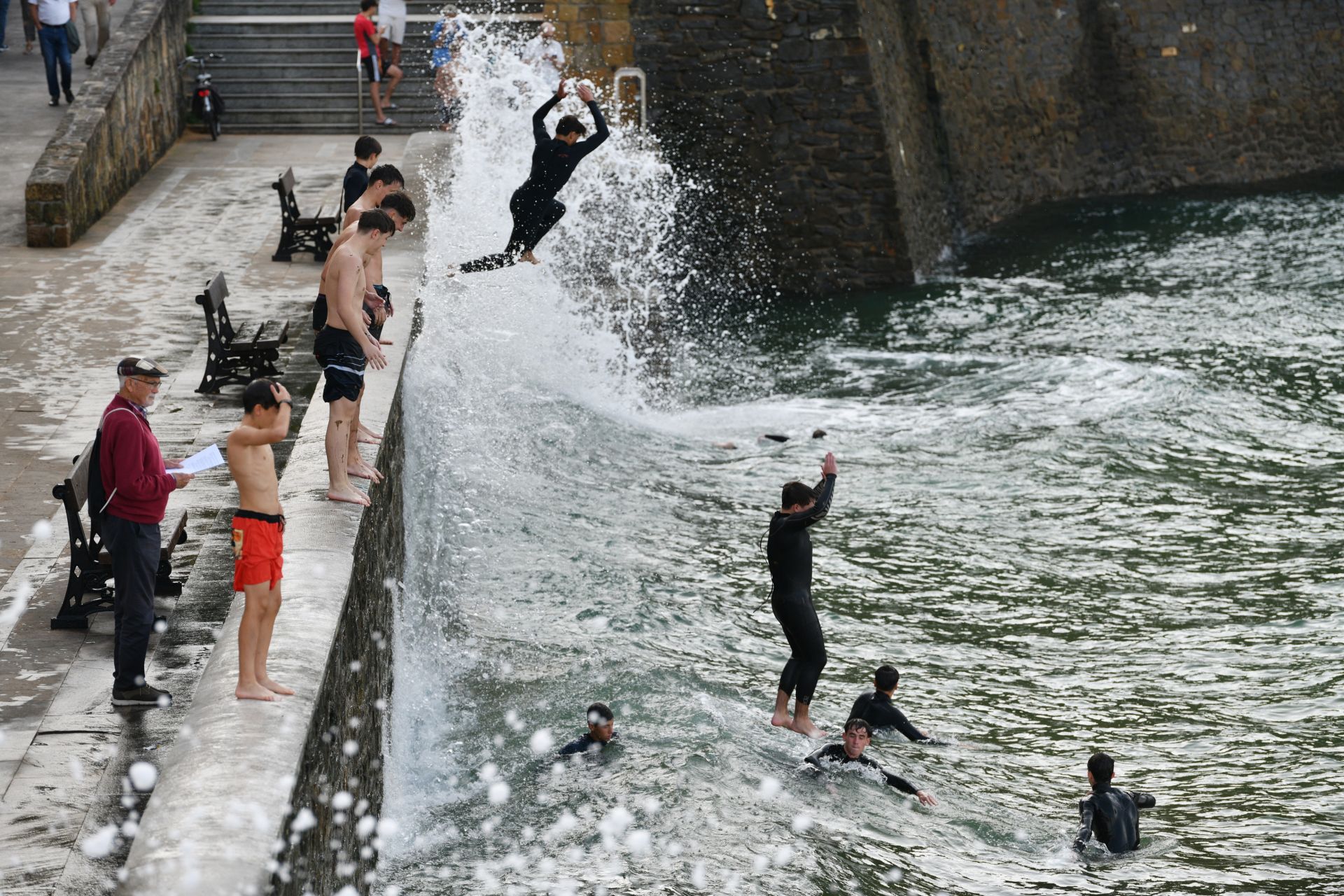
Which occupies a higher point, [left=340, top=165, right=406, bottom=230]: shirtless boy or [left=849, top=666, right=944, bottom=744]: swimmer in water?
[left=340, top=165, right=406, bottom=230]: shirtless boy

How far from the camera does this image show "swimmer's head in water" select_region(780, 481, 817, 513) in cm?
943

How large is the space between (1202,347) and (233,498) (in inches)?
510

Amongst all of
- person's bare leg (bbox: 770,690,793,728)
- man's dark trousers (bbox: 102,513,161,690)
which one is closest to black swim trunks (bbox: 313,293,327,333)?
man's dark trousers (bbox: 102,513,161,690)

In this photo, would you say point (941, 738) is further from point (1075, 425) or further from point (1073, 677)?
point (1075, 425)

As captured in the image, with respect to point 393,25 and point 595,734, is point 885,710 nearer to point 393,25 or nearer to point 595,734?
point 595,734

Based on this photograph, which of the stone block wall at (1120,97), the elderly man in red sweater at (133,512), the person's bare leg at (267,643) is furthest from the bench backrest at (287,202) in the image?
the stone block wall at (1120,97)

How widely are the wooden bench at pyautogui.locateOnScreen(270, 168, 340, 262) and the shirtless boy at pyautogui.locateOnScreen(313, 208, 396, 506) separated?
23.1 ft

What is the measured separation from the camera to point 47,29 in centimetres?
1880

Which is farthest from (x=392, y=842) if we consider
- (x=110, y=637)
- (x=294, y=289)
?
(x=294, y=289)

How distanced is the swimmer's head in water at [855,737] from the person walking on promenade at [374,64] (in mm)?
13851

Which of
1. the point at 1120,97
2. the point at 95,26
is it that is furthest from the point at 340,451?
the point at 1120,97

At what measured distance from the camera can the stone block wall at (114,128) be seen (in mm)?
15703

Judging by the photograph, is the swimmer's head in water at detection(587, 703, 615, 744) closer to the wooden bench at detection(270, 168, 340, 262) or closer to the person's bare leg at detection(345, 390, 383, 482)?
the person's bare leg at detection(345, 390, 383, 482)

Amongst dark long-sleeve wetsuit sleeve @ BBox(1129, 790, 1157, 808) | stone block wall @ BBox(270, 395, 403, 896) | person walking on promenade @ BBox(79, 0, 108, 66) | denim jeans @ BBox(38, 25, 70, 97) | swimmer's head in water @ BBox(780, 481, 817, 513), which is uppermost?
person walking on promenade @ BBox(79, 0, 108, 66)
